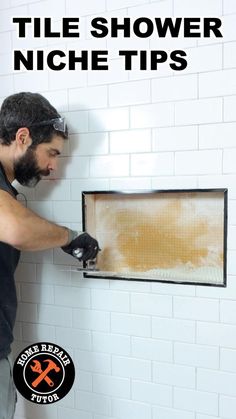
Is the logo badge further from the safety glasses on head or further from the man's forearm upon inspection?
the safety glasses on head

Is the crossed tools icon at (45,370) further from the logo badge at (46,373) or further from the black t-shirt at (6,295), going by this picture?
the black t-shirt at (6,295)

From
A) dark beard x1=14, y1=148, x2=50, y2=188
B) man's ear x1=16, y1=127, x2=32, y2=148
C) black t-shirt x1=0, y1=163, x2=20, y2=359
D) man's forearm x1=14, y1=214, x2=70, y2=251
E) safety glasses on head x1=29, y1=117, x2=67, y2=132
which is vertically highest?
safety glasses on head x1=29, y1=117, x2=67, y2=132

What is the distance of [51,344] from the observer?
5.92 feet

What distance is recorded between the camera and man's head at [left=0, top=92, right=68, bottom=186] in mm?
1444

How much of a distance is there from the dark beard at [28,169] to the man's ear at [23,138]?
3 centimetres

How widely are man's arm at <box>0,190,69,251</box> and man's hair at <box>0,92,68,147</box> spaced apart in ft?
0.96

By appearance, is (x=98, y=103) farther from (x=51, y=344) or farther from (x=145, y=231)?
(x=51, y=344)

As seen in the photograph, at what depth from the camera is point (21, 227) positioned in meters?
1.24

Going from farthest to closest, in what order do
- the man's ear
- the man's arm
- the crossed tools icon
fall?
Answer: the crossed tools icon < the man's ear < the man's arm

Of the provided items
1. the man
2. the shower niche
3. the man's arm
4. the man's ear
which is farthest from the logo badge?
the man's ear

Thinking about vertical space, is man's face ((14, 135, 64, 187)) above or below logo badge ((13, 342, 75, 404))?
above

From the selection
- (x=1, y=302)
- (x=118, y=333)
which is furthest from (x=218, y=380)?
(x=1, y=302)

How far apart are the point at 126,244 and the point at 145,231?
0.11m

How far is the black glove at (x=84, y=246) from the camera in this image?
1.51 meters
